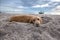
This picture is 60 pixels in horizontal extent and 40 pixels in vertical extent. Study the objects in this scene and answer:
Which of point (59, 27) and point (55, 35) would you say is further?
point (59, 27)

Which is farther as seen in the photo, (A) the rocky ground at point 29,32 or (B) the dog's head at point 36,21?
(B) the dog's head at point 36,21

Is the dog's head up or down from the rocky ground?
up

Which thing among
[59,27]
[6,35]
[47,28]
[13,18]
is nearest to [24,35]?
[6,35]

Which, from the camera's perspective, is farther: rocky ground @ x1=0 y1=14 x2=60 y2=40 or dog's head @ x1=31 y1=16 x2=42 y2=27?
dog's head @ x1=31 y1=16 x2=42 y2=27

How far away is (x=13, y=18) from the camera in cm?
520

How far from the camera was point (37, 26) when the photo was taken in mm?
4160

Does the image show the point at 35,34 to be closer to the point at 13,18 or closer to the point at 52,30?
the point at 52,30

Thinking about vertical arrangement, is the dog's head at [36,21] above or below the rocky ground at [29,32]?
above

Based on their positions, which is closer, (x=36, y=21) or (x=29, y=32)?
Result: (x=29, y=32)

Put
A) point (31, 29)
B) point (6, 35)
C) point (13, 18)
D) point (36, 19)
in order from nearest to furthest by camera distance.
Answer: point (6, 35)
point (31, 29)
point (36, 19)
point (13, 18)

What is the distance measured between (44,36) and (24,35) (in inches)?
18.8

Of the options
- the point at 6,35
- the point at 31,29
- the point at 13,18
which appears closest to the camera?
the point at 6,35

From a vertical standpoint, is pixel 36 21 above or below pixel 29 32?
above

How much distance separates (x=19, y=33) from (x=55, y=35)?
0.90 meters
